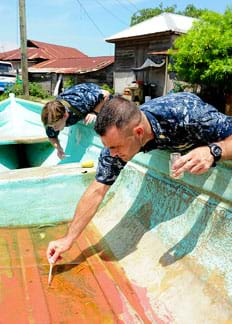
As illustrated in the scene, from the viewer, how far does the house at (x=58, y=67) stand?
20.5 meters

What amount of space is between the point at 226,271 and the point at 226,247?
12cm

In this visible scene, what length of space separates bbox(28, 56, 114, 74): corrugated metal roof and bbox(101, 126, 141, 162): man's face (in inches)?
745

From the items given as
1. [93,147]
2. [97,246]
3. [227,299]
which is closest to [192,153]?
[227,299]

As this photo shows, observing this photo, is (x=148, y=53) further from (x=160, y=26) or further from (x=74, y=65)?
(x=74, y=65)

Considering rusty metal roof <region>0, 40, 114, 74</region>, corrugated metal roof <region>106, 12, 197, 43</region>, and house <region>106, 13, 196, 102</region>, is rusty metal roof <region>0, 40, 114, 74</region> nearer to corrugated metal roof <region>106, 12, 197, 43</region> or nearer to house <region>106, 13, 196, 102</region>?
house <region>106, 13, 196, 102</region>

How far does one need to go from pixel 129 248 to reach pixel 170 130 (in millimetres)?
946

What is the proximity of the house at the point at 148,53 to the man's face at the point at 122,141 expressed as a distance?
12.4m

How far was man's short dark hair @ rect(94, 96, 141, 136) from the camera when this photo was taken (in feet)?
5.27

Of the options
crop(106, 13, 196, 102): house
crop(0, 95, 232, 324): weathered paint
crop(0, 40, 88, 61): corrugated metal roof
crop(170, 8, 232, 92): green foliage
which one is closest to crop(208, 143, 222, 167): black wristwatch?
crop(0, 95, 232, 324): weathered paint

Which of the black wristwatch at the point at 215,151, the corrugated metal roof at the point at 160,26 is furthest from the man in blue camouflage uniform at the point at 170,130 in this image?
the corrugated metal roof at the point at 160,26

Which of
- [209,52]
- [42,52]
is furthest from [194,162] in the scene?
[42,52]

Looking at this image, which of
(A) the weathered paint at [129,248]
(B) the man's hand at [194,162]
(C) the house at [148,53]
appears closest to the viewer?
(B) the man's hand at [194,162]

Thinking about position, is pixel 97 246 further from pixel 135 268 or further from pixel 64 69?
pixel 64 69

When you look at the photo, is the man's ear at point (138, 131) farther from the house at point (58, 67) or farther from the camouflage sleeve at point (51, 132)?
the house at point (58, 67)
